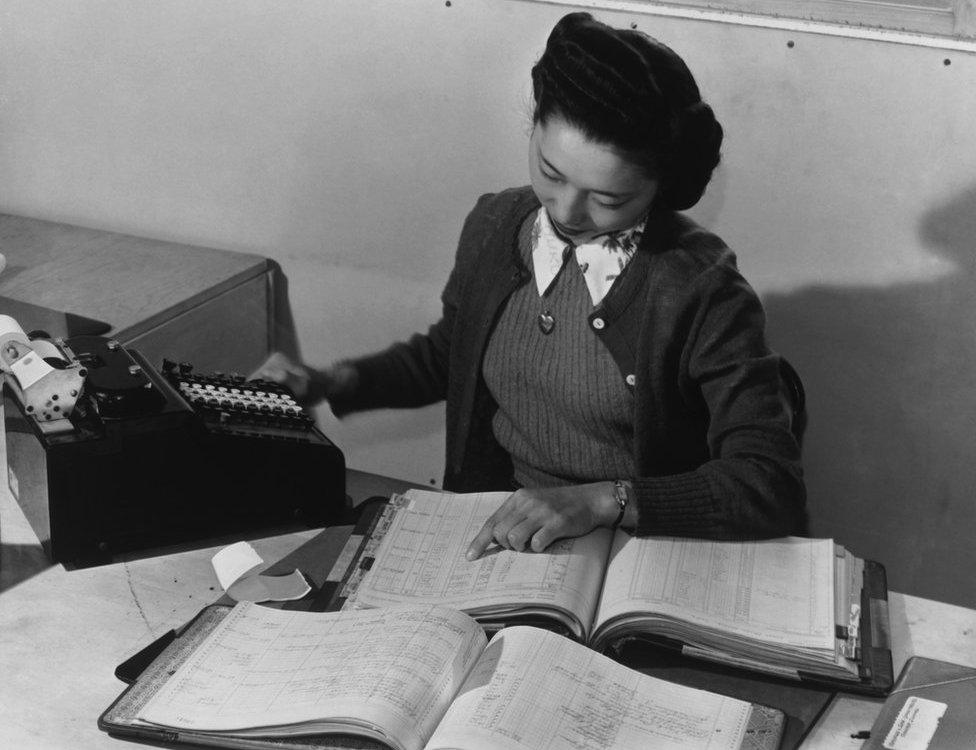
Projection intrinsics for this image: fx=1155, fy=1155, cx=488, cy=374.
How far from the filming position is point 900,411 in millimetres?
1938

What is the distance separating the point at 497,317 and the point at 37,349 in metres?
0.59

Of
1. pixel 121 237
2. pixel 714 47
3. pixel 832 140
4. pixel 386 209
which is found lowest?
pixel 121 237

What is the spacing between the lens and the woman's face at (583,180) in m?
1.30

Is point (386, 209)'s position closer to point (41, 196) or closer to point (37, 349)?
point (41, 196)

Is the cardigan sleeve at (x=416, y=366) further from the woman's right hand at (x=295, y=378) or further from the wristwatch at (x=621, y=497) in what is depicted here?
the wristwatch at (x=621, y=497)

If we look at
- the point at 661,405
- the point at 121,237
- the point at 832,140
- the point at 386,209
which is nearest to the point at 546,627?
the point at 661,405

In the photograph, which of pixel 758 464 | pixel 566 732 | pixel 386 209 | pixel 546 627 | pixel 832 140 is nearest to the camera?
pixel 566 732

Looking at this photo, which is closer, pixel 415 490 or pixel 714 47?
pixel 415 490

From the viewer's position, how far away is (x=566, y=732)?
946mm

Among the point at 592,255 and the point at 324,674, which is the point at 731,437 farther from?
the point at 324,674

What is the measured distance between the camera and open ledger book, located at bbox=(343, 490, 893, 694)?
109 cm

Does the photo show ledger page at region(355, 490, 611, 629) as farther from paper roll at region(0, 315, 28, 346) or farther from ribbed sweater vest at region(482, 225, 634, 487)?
paper roll at region(0, 315, 28, 346)

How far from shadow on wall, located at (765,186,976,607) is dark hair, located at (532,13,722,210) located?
67cm

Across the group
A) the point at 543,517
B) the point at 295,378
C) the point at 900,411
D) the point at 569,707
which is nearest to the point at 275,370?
the point at 295,378
